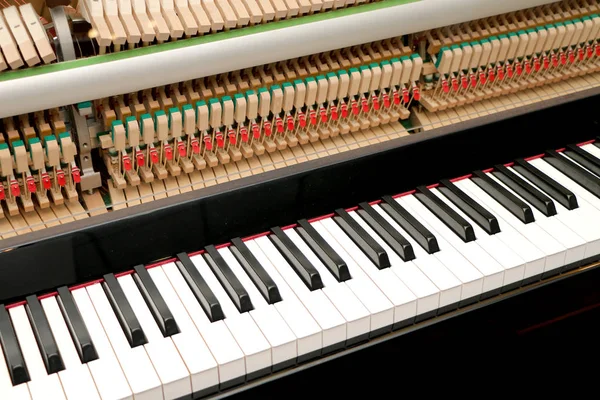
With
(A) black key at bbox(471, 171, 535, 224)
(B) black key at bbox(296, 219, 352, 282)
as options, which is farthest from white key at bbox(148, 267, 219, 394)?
(A) black key at bbox(471, 171, 535, 224)

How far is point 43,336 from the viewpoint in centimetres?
173

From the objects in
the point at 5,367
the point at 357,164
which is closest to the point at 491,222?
the point at 357,164

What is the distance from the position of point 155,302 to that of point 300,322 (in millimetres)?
359

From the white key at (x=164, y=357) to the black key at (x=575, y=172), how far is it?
1.37 metres

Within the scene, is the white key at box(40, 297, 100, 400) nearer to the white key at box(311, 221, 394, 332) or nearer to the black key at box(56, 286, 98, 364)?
the black key at box(56, 286, 98, 364)

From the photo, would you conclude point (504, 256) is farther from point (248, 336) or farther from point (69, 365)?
point (69, 365)

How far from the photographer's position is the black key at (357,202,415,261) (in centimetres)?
201

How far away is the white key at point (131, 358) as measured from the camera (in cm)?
165

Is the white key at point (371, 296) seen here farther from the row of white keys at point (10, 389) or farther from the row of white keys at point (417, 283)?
the row of white keys at point (10, 389)

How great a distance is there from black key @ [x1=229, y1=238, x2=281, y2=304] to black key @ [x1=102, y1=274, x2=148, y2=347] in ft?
1.04

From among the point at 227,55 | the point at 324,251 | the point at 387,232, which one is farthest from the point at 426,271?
the point at 227,55

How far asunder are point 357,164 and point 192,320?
66 cm

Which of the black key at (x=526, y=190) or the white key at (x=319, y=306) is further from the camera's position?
the black key at (x=526, y=190)

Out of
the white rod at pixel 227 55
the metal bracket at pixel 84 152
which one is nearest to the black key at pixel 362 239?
the white rod at pixel 227 55
